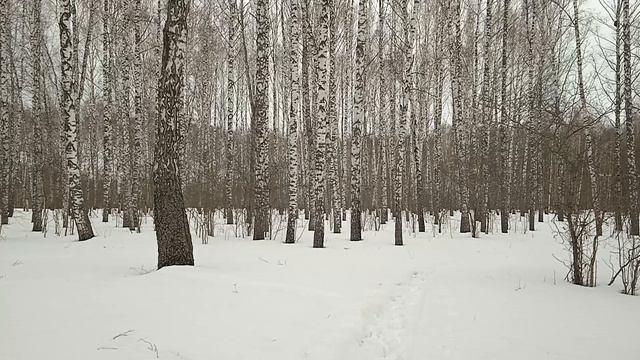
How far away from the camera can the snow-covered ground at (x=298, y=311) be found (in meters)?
3.49

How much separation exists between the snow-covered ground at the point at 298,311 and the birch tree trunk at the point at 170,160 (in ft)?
1.54

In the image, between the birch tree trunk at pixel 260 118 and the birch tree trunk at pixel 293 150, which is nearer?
the birch tree trunk at pixel 260 118

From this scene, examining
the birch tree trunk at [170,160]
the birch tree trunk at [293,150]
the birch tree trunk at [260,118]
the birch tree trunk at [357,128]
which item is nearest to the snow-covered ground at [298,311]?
the birch tree trunk at [170,160]

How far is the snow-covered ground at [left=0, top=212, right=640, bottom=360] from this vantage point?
3492mm

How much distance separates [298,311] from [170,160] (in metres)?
3.14

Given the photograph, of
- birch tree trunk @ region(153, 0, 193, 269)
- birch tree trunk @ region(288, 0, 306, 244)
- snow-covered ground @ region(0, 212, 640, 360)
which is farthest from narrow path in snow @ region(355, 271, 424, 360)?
birch tree trunk @ region(288, 0, 306, 244)

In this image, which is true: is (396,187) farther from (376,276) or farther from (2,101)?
(2,101)

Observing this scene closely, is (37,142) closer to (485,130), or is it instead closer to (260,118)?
(260,118)

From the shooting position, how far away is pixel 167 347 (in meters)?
3.32

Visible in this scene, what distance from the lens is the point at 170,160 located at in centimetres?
621

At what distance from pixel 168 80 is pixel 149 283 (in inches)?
121

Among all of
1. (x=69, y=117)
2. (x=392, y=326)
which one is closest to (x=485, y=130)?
(x=392, y=326)

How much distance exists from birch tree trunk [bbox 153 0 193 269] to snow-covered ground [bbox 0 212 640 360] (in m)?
0.47

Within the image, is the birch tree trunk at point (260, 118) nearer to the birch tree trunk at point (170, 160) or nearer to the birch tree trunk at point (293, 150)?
the birch tree trunk at point (293, 150)
